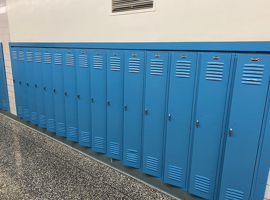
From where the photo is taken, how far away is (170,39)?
2.44 metres

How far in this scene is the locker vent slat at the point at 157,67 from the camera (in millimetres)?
2447

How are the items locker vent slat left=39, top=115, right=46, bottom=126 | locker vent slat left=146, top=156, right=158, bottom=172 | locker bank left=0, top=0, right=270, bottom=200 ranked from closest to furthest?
1. locker bank left=0, top=0, right=270, bottom=200
2. locker vent slat left=146, top=156, right=158, bottom=172
3. locker vent slat left=39, top=115, right=46, bottom=126

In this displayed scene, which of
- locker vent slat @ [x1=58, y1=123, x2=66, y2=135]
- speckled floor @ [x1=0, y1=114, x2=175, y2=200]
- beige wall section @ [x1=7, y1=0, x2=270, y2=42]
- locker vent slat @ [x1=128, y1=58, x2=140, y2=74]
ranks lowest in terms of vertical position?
speckled floor @ [x1=0, y1=114, x2=175, y2=200]

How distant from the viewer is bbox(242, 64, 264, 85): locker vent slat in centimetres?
187

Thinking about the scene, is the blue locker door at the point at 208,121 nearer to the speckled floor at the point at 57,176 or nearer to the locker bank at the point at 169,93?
the locker bank at the point at 169,93

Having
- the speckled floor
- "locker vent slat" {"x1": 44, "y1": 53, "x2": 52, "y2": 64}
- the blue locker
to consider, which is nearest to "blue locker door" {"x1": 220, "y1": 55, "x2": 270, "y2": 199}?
the speckled floor

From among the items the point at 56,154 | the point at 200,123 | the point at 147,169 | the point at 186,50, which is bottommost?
the point at 56,154

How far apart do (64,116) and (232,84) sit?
119 inches

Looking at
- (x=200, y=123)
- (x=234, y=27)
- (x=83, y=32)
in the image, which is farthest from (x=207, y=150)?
(x=83, y=32)

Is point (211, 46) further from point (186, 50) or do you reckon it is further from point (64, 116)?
point (64, 116)

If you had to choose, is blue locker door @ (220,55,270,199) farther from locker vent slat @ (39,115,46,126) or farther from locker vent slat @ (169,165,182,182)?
locker vent slat @ (39,115,46,126)

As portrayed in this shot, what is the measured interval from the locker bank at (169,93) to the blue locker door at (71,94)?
18 mm

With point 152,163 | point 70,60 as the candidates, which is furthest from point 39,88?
point 152,163

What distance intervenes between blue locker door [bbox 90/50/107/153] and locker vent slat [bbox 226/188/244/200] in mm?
1919
